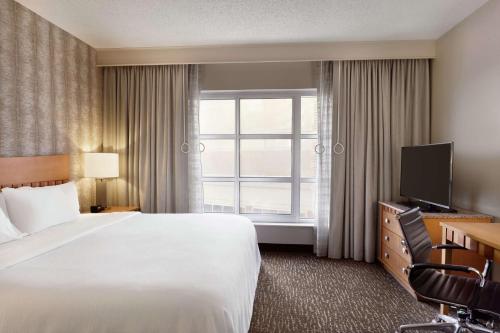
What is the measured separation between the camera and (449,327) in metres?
2.22

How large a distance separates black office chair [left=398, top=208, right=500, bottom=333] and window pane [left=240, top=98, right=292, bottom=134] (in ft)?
7.82

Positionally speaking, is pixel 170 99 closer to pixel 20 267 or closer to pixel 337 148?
pixel 337 148

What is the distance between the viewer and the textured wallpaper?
9.22 feet

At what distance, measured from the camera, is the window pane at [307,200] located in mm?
4350

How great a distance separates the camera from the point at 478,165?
291cm

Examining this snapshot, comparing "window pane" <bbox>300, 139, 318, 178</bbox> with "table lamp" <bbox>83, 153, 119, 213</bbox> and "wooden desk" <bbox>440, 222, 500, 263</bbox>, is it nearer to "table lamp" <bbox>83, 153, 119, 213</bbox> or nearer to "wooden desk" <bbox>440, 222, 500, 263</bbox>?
"wooden desk" <bbox>440, 222, 500, 263</bbox>

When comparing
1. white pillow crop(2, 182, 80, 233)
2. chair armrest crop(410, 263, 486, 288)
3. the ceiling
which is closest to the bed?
white pillow crop(2, 182, 80, 233)

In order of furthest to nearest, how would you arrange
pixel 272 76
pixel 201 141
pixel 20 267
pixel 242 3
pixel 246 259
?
1. pixel 201 141
2. pixel 272 76
3. pixel 242 3
4. pixel 246 259
5. pixel 20 267

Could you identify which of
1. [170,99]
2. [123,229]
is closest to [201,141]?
[170,99]

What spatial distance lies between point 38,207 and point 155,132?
1.86 meters

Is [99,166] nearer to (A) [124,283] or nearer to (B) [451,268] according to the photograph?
(A) [124,283]

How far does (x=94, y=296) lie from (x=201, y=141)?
3167 millimetres

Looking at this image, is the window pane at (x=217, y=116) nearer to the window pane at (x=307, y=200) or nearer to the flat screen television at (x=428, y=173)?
the window pane at (x=307, y=200)

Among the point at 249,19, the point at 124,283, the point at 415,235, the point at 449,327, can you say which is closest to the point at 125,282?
the point at 124,283
